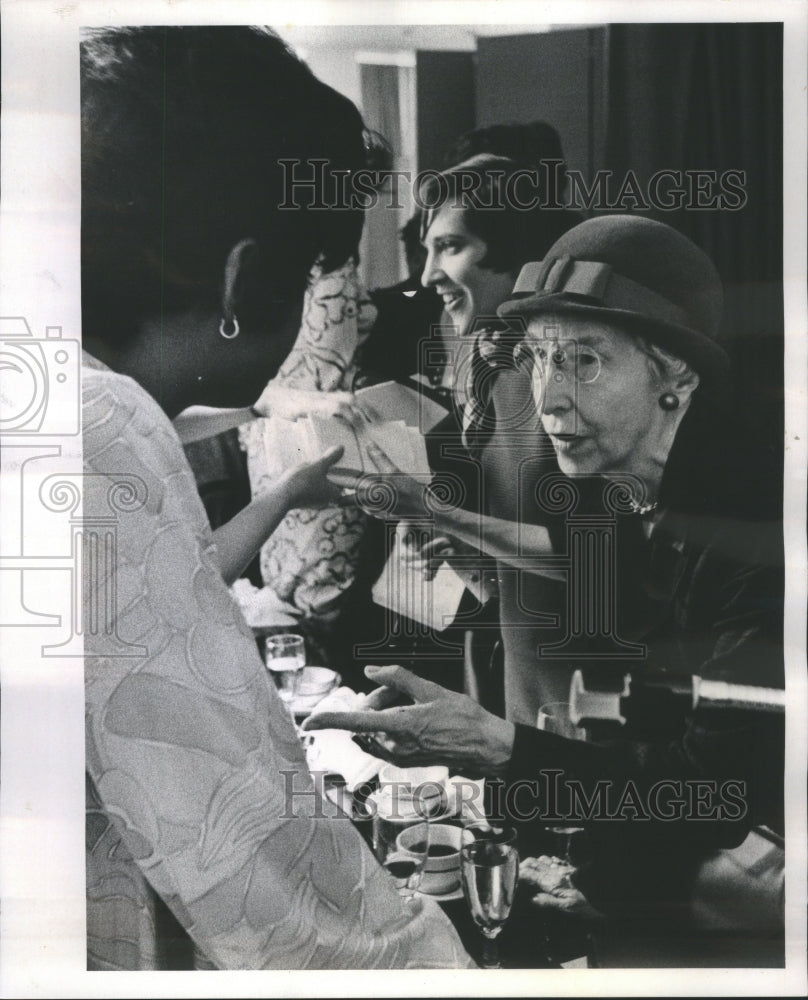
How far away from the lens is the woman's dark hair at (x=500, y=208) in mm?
1451

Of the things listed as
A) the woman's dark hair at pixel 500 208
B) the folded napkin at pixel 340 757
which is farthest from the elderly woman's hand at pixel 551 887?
the woman's dark hair at pixel 500 208

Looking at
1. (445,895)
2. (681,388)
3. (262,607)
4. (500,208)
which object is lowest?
(445,895)

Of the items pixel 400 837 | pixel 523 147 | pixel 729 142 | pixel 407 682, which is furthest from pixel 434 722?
pixel 729 142

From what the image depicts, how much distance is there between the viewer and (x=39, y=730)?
148 cm

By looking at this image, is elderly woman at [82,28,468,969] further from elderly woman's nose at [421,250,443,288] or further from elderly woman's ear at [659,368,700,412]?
elderly woman's ear at [659,368,700,412]

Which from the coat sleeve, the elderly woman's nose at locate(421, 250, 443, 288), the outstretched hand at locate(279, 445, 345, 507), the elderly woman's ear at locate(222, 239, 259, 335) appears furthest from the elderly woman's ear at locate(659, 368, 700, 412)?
the elderly woman's ear at locate(222, 239, 259, 335)

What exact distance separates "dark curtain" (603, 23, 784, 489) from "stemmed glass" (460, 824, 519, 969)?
66 centimetres

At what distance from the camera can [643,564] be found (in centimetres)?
146

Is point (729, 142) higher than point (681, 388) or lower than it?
higher

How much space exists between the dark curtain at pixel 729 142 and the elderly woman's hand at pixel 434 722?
0.55 m

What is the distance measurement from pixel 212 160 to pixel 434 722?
0.88 metres

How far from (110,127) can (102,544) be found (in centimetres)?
61

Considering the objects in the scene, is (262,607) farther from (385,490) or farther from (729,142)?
(729,142)

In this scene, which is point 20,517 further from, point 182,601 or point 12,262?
point 12,262
